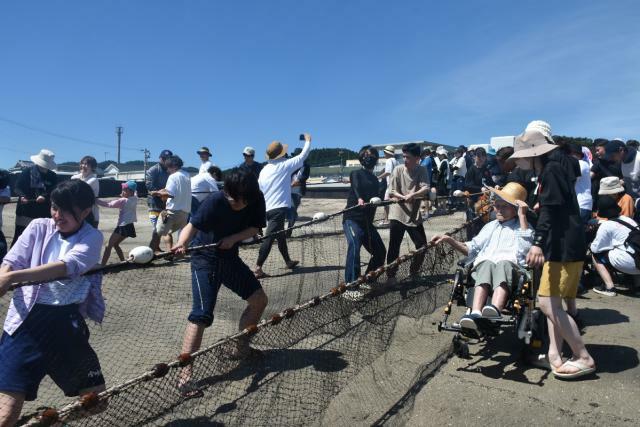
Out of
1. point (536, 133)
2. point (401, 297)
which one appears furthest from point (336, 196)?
point (536, 133)

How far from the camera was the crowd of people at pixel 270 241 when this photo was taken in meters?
2.45

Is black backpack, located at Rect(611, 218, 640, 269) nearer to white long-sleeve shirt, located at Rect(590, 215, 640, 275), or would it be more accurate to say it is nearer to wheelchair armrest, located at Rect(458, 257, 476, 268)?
white long-sleeve shirt, located at Rect(590, 215, 640, 275)

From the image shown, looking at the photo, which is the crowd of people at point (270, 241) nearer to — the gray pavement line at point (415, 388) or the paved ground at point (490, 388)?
the paved ground at point (490, 388)

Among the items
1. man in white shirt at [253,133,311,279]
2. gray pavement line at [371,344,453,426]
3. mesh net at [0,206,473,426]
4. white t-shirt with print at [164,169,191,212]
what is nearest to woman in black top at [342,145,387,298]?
mesh net at [0,206,473,426]

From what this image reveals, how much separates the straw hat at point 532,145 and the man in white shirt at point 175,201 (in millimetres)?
5015

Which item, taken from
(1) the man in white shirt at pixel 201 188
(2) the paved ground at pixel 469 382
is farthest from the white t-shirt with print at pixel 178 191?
(2) the paved ground at pixel 469 382

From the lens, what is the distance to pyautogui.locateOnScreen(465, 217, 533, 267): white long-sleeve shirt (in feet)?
13.4

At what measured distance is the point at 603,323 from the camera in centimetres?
487

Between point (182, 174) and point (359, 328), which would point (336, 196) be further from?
point (359, 328)

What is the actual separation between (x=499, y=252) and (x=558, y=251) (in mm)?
627

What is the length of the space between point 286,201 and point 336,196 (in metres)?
13.9

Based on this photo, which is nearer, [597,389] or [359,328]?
[597,389]

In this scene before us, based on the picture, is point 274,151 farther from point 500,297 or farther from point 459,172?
point 459,172

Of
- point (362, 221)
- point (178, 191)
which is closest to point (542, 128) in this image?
point (362, 221)
